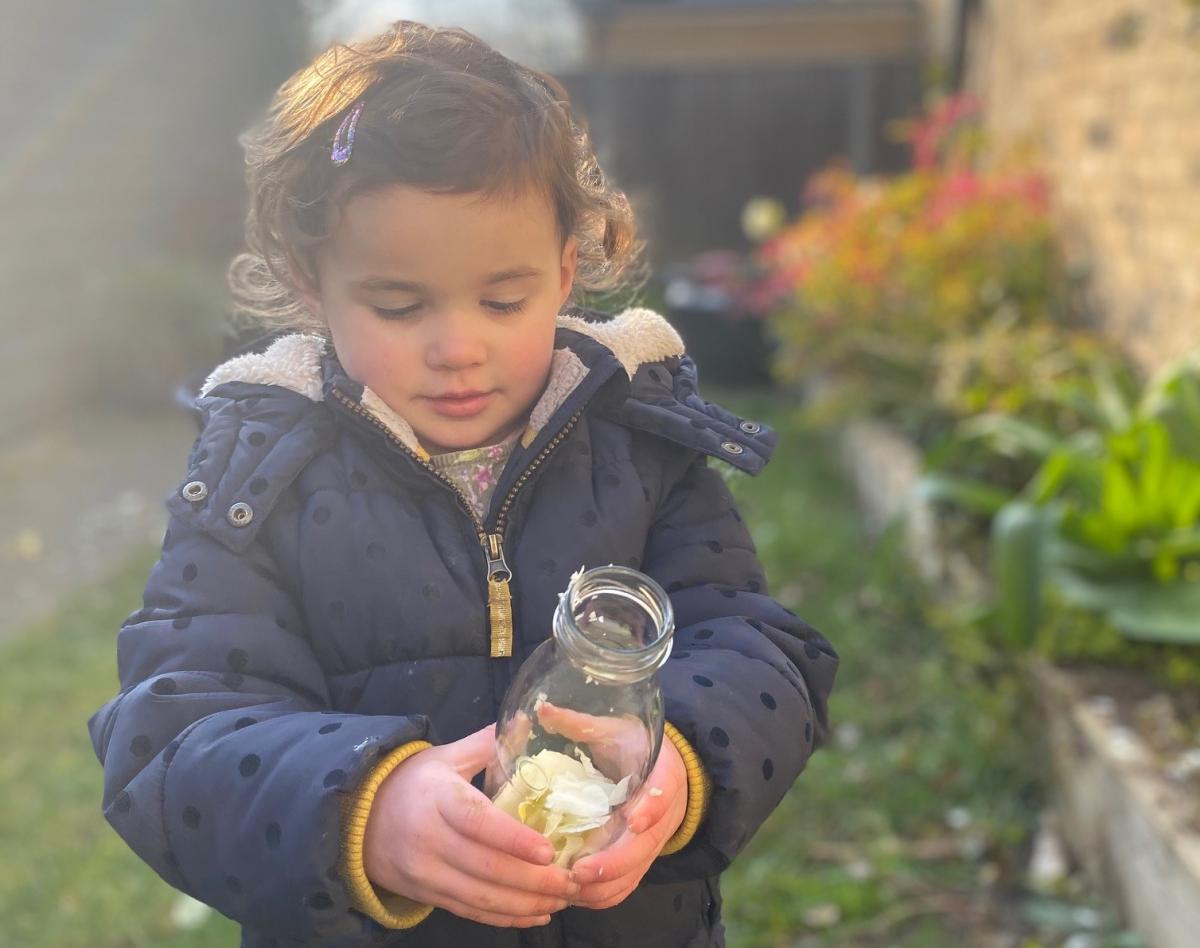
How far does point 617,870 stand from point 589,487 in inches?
15.5

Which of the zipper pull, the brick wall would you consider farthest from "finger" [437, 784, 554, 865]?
the brick wall

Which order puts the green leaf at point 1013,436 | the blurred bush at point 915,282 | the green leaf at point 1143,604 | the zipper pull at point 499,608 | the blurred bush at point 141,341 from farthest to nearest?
the blurred bush at point 141,341
the blurred bush at point 915,282
the green leaf at point 1013,436
the green leaf at point 1143,604
the zipper pull at point 499,608

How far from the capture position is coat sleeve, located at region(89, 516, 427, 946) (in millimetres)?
947

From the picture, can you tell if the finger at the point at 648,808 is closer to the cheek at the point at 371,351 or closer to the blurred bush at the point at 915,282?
the cheek at the point at 371,351

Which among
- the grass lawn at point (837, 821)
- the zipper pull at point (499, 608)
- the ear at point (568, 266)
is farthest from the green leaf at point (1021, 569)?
the zipper pull at point (499, 608)

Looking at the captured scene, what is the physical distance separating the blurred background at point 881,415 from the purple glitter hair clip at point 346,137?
0.24 m

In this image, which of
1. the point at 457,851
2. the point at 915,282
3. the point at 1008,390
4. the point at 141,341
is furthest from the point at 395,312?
the point at 141,341

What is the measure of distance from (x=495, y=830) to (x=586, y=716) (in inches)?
4.4

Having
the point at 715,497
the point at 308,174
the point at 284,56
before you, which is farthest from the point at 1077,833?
the point at 284,56

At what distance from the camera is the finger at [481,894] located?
Result: 91 cm

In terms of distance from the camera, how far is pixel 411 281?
1.09 metres

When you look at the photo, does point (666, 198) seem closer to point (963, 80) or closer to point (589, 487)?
point (963, 80)

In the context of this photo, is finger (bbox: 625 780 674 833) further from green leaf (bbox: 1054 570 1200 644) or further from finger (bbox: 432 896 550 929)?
green leaf (bbox: 1054 570 1200 644)

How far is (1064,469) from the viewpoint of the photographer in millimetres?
3211
